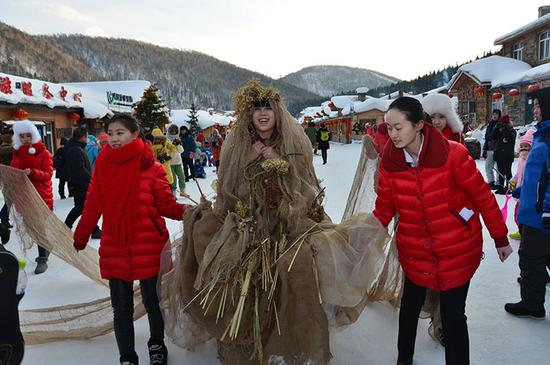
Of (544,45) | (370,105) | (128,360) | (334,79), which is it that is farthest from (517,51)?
(334,79)

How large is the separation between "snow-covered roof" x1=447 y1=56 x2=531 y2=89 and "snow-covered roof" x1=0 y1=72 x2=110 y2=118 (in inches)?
738

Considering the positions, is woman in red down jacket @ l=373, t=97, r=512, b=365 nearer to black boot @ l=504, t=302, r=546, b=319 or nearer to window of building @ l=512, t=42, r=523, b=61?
black boot @ l=504, t=302, r=546, b=319

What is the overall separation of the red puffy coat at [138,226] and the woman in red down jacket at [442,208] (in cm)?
140

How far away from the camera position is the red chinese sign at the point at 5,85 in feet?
47.7

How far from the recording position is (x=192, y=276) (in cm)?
240

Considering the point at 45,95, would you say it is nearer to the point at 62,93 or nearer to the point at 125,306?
the point at 62,93

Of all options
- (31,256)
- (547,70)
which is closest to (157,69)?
(547,70)

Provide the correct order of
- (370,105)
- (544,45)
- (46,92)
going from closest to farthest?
(46,92)
(544,45)
(370,105)

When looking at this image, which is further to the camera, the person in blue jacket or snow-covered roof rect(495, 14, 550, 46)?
snow-covered roof rect(495, 14, 550, 46)

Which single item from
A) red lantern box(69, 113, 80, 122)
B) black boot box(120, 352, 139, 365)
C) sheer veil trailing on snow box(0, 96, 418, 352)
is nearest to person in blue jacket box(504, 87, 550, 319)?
sheer veil trailing on snow box(0, 96, 418, 352)

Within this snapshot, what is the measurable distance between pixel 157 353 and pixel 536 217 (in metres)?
2.75

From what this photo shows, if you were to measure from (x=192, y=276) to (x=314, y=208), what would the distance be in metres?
0.83

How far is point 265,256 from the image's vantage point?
2.30m

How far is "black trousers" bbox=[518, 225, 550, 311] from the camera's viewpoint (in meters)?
3.00
